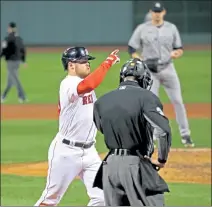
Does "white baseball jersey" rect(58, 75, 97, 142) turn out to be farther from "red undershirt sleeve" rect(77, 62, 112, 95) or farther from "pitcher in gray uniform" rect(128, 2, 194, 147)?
"pitcher in gray uniform" rect(128, 2, 194, 147)

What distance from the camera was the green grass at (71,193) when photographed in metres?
10.8

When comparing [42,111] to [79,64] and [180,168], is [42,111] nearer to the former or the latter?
[180,168]

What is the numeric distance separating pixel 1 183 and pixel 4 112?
9.26 metres

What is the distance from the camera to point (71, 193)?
11.7 meters

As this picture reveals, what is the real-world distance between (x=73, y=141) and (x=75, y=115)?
273 millimetres

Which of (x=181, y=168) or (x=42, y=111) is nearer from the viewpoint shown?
(x=181, y=168)

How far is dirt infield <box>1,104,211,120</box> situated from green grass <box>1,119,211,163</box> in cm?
77

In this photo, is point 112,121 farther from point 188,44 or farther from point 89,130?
point 188,44

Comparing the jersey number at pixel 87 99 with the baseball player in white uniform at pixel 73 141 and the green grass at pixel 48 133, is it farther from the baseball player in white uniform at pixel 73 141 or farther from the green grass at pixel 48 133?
the green grass at pixel 48 133

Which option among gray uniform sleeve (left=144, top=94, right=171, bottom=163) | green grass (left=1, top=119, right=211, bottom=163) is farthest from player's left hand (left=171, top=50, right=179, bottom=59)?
gray uniform sleeve (left=144, top=94, right=171, bottom=163)

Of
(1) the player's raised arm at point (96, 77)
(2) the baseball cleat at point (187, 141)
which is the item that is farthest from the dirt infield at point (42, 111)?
(1) the player's raised arm at point (96, 77)

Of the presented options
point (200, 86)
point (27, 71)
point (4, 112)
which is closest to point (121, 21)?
point (27, 71)

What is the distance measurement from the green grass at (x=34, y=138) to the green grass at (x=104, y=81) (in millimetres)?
4900

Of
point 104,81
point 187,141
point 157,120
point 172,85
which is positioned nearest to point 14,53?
point 104,81
